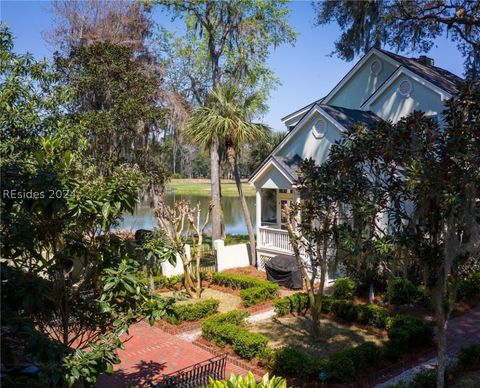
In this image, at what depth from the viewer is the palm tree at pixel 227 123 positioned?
18891 millimetres

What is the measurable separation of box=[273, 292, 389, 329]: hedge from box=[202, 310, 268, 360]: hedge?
5.13 ft

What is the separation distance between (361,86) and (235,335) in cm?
1543

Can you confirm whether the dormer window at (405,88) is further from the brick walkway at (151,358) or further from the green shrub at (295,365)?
the brick walkway at (151,358)

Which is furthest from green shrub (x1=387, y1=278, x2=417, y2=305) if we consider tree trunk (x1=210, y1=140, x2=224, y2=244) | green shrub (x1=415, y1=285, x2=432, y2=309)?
tree trunk (x1=210, y1=140, x2=224, y2=244)

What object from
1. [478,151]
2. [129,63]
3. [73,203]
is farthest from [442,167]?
[129,63]

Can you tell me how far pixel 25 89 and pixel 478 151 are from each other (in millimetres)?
9926

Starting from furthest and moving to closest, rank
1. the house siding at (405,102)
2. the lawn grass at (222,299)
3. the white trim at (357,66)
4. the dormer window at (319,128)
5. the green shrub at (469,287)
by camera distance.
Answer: the white trim at (357,66) < the dormer window at (319,128) < the house siding at (405,102) < the lawn grass at (222,299) < the green shrub at (469,287)

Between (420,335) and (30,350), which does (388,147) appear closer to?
(420,335)

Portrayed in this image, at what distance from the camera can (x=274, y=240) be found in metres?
19.5

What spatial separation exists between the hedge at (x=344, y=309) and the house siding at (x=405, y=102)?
27.3 feet

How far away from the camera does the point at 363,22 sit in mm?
23766

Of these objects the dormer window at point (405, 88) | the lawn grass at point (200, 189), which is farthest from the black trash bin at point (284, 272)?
the lawn grass at point (200, 189)

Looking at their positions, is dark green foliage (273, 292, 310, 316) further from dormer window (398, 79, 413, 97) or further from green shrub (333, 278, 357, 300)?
dormer window (398, 79, 413, 97)

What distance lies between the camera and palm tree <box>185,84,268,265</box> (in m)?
18.9
